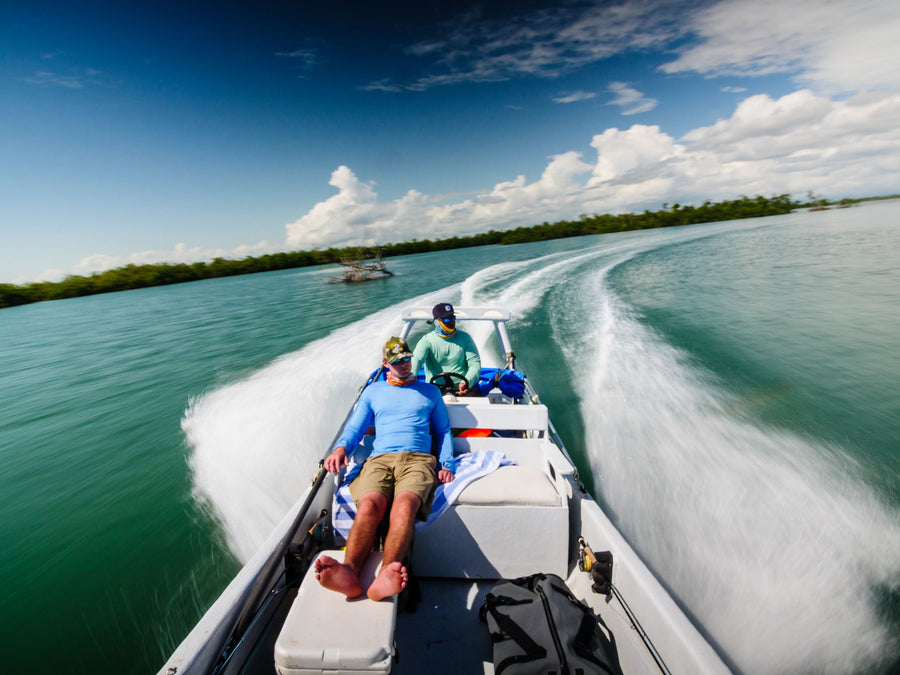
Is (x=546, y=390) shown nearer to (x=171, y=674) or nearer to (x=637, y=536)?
(x=637, y=536)

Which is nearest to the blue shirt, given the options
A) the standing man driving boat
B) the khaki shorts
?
the khaki shorts

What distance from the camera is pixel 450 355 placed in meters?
4.14

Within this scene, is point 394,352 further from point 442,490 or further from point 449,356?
point 449,356

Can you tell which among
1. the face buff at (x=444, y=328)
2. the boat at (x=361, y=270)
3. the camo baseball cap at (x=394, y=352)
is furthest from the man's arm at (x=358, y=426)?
the boat at (x=361, y=270)

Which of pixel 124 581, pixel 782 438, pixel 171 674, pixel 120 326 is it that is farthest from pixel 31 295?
pixel 782 438

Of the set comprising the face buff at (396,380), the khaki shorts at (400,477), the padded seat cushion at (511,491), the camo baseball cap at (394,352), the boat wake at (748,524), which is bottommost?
the boat wake at (748,524)

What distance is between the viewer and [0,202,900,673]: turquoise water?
269 centimetres

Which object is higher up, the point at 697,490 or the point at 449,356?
the point at 449,356

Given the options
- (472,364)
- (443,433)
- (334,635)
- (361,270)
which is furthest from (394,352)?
(361,270)

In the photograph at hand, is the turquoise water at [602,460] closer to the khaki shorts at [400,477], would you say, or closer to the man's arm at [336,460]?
the man's arm at [336,460]

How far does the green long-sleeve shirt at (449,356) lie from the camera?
4.11m

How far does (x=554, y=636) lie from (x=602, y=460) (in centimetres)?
298

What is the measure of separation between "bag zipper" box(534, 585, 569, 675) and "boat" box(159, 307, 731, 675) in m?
0.30

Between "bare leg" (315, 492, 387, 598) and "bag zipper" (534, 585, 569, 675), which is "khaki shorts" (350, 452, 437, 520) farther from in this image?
"bag zipper" (534, 585, 569, 675)
